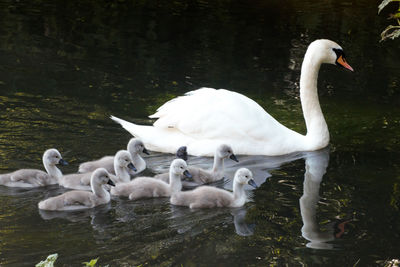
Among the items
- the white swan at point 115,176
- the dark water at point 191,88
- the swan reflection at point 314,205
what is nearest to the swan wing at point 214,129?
the dark water at point 191,88

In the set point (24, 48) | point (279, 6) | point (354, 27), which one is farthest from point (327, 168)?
Answer: point (279, 6)

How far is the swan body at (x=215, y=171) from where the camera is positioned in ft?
29.5

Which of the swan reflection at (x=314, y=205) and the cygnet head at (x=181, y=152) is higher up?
the cygnet head at (x=181, y=152)

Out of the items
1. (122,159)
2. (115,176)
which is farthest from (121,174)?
(122,159)

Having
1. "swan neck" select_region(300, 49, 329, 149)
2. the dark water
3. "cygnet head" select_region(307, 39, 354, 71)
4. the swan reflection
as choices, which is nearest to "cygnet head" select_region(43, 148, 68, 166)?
the dark water

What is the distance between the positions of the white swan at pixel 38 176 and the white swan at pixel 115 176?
0.39ft

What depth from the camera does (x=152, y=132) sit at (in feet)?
33.5

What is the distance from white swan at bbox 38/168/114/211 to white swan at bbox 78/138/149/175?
0.81 metres

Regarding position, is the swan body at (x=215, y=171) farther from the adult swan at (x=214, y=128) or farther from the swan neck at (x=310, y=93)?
the swan neck at (x=310, y=93)

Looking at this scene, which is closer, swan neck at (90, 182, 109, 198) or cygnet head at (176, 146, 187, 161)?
swan neck at (90, 182, 109, 198)

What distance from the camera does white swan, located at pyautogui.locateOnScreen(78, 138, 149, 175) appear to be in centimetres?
897

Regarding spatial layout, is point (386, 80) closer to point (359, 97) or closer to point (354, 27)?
point (359, 97)

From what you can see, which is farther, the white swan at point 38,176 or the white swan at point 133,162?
the white swan at point 133,162

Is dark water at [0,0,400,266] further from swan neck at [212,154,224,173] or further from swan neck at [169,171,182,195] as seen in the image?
swan neck at [212,154,224,173]
